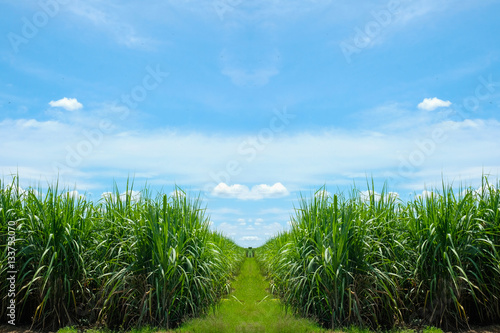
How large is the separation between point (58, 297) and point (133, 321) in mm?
1181

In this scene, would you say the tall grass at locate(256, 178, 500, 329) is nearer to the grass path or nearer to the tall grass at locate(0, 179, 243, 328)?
the grass path

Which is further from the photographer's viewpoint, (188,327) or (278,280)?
(278,280)

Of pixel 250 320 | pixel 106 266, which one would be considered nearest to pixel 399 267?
pixel 250 320

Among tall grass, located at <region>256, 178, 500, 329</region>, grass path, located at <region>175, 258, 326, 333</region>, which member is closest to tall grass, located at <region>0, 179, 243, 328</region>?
grass path, located at <region>175, 258, 326, 333</region>

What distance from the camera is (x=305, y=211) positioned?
22.7 ft

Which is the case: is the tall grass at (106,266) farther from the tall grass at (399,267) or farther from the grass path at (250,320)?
the tall grass at (399,267)

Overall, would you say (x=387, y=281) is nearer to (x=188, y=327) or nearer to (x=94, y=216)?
(x=188, y=327)

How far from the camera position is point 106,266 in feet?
19.4

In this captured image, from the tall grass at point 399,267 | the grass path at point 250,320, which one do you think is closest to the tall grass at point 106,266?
the grass path at point 250,320

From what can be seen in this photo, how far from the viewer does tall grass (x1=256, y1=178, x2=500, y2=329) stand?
5672 millimetres

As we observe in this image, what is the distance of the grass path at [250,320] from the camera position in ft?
17.2

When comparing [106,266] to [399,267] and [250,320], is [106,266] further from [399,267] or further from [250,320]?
[399,267]

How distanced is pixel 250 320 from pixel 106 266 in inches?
91.1

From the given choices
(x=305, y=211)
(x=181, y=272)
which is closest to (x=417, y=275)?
(x=305, y=211)
